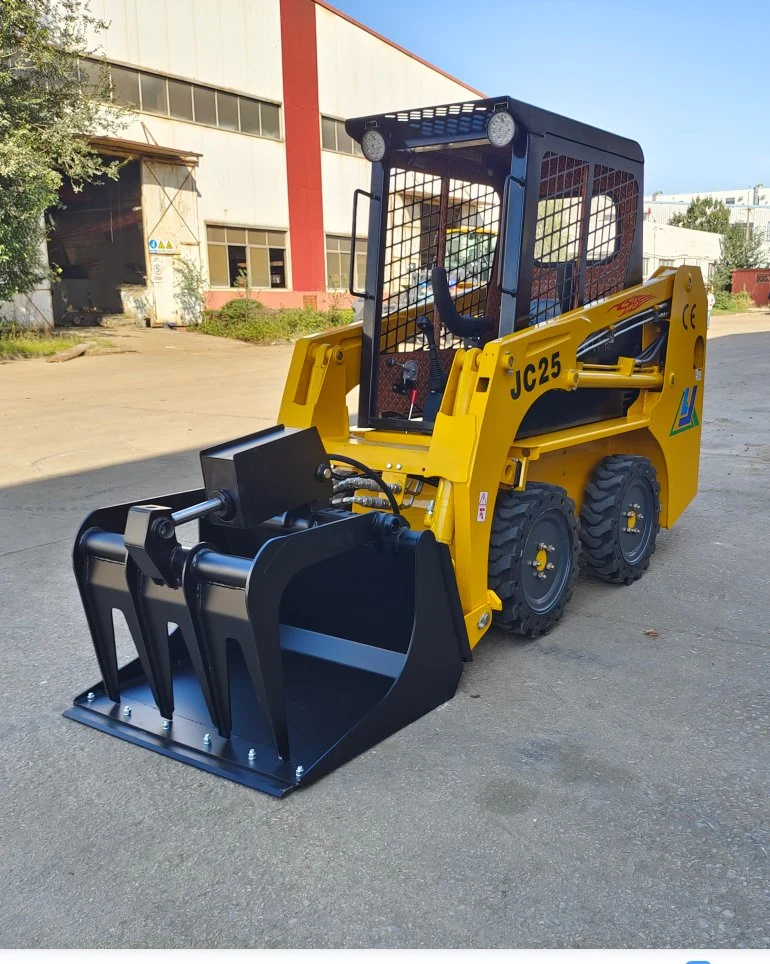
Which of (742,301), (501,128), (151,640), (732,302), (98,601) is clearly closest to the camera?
(151,640)

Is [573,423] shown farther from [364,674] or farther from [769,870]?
[769,870]

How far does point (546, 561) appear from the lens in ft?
13.5

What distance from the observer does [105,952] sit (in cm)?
221

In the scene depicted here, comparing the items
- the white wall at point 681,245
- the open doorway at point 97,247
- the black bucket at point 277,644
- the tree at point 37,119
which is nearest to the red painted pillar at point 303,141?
the open doorway at point 97,247

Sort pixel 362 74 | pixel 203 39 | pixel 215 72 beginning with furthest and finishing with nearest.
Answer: pixel 362 74 < pixel 215 72 < pixel 203 39

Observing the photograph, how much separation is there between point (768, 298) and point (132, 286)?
37350mm

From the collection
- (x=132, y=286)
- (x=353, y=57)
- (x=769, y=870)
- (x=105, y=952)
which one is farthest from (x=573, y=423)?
(x=353, y=57)

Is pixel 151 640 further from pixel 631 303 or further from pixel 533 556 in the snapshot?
pixel 631 303

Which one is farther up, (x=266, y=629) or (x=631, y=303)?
(x=631, y=303)

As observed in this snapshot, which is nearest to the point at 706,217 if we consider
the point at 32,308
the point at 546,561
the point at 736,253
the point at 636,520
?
the point at 736,253

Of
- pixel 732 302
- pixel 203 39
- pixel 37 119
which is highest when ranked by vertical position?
pixel 203 39

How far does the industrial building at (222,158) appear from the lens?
21.6 m

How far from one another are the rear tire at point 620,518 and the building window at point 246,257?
2089 centimetres

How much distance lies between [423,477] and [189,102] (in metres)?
21.7
